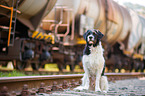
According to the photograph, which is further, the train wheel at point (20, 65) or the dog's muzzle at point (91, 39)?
the train wheel at point (20, 65)

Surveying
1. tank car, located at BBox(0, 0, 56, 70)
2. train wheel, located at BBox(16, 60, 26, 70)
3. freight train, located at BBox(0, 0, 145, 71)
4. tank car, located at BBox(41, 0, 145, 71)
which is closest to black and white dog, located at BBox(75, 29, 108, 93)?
freight train, located at BBox(0, 0, 145, 71)

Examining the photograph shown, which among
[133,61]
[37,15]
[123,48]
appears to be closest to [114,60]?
[123,48]

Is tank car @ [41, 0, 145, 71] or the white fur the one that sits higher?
tank car @ [41, 0, 145, 71]

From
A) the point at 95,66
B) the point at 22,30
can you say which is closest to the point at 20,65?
the point at 22,30

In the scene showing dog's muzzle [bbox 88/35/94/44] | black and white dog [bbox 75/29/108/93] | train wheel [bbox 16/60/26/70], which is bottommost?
train wheel [bbox 16/60/26/70]

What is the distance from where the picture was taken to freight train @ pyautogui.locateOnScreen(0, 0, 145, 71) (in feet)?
23.0

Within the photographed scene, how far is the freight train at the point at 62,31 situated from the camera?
7000 millimetres

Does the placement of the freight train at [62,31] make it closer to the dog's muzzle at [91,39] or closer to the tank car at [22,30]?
the tank car at [22,30]

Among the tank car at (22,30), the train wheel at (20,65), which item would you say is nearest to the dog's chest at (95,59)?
the tank car at (22,30)

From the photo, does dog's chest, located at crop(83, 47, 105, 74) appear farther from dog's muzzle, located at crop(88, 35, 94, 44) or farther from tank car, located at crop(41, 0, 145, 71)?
tank car, located at crop(41, 0, 145, 71)

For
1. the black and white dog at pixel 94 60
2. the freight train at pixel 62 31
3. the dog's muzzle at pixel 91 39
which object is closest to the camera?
the dog's muzzle at pixel 91 39

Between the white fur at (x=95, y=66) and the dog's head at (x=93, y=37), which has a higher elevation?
the dog's head at (x=93, y=37)

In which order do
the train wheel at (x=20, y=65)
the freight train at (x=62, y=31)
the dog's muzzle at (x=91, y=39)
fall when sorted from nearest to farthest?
the dog's muzzle at (x=91, y=39), the freight train at (x=62, y=31), the train wheel at (x=20, y=65)

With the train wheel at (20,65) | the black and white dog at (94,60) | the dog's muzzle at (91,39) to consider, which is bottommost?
the train wheel at (20,65)
